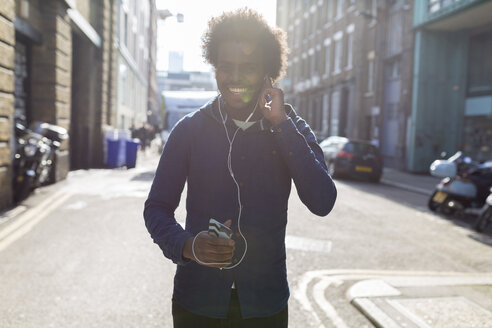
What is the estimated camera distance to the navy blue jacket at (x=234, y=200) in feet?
5.72

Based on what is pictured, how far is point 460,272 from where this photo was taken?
5.41 meters

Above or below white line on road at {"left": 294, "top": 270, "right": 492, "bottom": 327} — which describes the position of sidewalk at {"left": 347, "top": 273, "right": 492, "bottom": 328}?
above

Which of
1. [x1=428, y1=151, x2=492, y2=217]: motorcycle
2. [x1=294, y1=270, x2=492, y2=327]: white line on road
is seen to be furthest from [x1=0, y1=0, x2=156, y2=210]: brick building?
[x1=428, y1=151, x2=492, y2=217]: motorcycle

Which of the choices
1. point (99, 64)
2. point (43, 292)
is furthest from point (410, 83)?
point (43, 292)

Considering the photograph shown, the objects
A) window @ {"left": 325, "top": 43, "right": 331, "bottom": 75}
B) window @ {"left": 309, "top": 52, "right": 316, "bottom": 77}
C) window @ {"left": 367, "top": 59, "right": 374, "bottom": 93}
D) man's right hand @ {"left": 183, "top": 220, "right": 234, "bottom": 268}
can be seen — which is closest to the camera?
man's right hand @ {"left": 183, "top": 220, "right": 234, "bottom": 268}

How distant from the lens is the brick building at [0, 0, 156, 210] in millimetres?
8156

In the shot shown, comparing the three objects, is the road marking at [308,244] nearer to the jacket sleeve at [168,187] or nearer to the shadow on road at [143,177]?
the jacket sleeve at [168,187]

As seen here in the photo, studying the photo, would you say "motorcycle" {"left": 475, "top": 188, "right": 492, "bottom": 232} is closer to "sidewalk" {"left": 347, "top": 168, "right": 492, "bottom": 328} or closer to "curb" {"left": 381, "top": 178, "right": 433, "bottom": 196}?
"sidewalk" {"left": 347, "top": 168, "right": 492, "bottom": 328}

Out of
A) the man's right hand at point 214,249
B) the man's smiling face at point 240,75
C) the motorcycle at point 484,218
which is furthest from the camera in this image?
the motorcycle at point 484,218

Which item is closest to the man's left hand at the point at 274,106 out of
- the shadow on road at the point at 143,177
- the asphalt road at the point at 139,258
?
the asphalt road at the point at 139,258

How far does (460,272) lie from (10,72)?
24.1ft

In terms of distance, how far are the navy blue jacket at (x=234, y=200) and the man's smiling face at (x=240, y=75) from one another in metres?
0.08

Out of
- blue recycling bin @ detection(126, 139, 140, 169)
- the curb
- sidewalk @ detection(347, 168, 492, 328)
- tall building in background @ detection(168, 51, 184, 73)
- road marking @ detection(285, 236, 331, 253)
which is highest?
tall building in background @ detection(168, 51, 184, 73)

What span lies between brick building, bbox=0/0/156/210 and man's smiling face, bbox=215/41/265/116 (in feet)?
23.1
